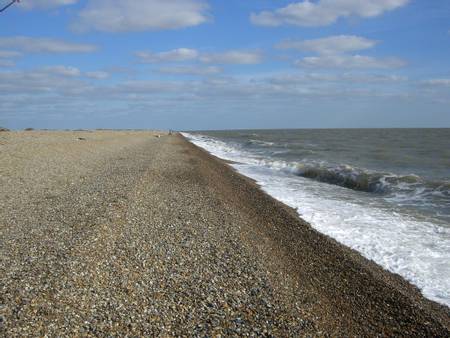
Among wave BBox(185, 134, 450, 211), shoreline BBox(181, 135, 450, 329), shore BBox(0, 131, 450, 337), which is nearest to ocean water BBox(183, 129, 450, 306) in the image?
wave BBox(185, 134, 450, 211)

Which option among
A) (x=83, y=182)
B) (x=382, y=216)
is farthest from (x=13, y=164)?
(x=382, y=216)

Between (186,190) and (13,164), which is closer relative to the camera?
(186,190)

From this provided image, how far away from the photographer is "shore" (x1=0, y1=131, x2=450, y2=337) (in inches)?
189

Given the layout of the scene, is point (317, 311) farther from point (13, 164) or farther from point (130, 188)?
point (13, 164)

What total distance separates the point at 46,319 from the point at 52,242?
285 cm

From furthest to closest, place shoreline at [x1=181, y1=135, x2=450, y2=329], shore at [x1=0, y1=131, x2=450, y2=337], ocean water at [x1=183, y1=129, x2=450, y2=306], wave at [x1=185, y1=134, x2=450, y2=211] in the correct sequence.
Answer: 1. wave at [x1=185, y1=134, x2=450, y2=211]
2. ocean water at [x1=183, y1=129, x2=450, y2=306]
3. shoreline at [x1=181, y1=135, x2=450, y2=329]
4. shore at [x1=0, y1=131, x2=450, y2=337]

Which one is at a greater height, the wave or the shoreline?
the wave

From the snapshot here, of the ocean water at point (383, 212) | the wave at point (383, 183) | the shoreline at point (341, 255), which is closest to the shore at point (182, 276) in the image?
the shoreline at point (341, 255)

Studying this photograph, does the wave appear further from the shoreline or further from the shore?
the shore

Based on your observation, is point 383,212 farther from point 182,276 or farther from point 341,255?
point 182,276

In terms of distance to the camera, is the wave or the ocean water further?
the wave

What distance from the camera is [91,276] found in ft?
18.9

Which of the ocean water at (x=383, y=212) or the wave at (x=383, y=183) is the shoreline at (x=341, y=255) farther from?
the wave at (x=383, y=183)

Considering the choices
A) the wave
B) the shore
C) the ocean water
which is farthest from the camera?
→ the wave
